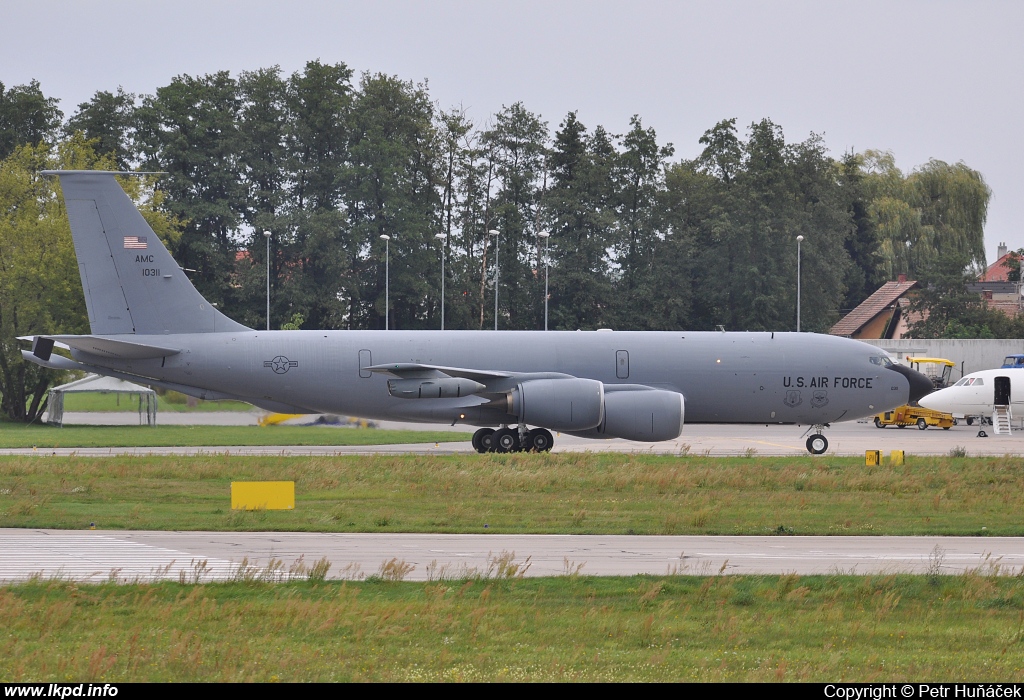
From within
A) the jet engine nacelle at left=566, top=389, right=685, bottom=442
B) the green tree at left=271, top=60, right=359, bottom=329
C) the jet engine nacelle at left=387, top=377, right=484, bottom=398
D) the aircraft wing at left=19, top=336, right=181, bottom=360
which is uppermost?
the green tree at left=271, top=60, right=359, bottom=329

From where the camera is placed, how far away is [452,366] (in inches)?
1281

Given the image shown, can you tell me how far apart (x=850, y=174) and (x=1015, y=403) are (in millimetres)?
47519

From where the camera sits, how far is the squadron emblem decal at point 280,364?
31984 mm

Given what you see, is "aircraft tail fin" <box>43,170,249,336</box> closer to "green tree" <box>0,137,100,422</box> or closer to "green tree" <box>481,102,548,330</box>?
"green tree" <box>0,137,100,422</box>

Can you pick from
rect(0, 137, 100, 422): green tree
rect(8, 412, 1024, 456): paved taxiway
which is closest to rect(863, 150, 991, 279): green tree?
rect(8, 412, 1024, 456): paved taxiway

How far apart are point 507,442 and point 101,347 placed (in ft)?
37.5

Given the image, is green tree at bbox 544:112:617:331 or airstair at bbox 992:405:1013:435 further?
green tree at bbox 544:112:617:331

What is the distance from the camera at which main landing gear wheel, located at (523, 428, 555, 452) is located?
3225cm

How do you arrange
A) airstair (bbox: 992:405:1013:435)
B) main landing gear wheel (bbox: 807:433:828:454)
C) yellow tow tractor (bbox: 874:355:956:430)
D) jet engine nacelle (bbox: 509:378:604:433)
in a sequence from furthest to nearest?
1. yellow tow tractor (bbox: 874:355:956:430)
2. airstair (bbox: 992:405:1013:435)
3. main landing gear wheel (bbox: 807:433:828:454)
4. jet engine nacelle (bbox: 509:378:604:433)

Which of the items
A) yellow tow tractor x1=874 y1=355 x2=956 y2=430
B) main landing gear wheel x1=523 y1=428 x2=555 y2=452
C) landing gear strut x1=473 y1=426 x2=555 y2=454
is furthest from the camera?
yellow tow tractor x1=874 y1=355 x2=956 y2=430

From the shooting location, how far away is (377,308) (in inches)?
2773

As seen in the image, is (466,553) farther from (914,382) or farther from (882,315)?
(882,315)

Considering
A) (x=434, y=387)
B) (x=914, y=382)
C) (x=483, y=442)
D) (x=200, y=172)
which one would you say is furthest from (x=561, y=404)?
(x=200, y=172)
